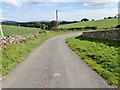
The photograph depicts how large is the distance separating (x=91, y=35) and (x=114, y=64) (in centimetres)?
2496

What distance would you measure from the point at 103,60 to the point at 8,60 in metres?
5.38

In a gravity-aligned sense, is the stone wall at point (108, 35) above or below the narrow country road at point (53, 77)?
above

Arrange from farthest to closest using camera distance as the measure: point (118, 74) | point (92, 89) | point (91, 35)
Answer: point (91, 35), point (118, 74), point (92, 89)

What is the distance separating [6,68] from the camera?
1167 cm

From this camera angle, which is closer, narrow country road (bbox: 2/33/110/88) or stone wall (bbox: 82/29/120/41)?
narrow country road (bbox: 2/33/110/88)

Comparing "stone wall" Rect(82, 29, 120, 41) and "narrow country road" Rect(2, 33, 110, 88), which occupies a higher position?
"stone wall" Rect(82, 29, 120, 41)

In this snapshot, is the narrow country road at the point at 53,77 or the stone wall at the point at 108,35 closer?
the narrow country road at the point at 53,77

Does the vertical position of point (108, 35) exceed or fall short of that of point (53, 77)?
it exceeds it

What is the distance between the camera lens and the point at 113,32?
26.0 metres

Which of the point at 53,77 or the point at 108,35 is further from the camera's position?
the point at 108,35

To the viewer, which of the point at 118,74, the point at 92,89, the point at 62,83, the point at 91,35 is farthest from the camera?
the point at 91,35

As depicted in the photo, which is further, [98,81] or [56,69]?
[56,69]

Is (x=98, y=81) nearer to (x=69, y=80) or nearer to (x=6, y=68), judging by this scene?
(x=69, y=80)

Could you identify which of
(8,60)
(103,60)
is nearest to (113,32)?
(103,60)
